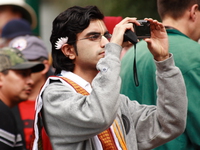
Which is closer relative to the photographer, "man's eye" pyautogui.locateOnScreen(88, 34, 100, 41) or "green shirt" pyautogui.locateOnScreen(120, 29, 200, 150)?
"man's eye" pyautogui.locateOnScreen(88, 34, 100, 41)

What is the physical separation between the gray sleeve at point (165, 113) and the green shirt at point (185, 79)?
55 centimetres

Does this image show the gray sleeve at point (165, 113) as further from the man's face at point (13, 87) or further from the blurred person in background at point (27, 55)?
the blurred person in background at point (27, 55)

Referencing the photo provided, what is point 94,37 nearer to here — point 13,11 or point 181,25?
point 181,25

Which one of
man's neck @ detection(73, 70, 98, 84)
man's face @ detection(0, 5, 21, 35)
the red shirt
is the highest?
man's neck @ detection(73, 70, 98, 84)

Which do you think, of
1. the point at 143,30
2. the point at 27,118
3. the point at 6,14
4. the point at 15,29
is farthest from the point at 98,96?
the point at 6,14

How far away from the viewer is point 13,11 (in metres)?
6.68

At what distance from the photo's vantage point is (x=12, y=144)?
11.1 ft

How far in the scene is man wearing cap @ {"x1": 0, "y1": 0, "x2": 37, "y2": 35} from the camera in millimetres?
6492

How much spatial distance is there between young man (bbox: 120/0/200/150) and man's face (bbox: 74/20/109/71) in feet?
2.85

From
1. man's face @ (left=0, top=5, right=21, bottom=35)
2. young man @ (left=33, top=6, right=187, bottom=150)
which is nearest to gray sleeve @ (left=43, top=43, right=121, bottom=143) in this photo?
young man @ (left=33, top=6, right=187, bottom=150)

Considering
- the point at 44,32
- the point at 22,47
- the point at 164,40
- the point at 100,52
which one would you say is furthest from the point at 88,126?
the point at 44,32

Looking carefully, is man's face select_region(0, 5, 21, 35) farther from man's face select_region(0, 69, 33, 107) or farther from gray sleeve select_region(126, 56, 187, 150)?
gray sleeve select_region(126, 56, 187, 150)

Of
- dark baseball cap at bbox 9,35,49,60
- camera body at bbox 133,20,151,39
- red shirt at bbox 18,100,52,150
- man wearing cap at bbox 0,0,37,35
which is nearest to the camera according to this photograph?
camera body at bbox 133,20,151,39

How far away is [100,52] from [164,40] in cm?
45
